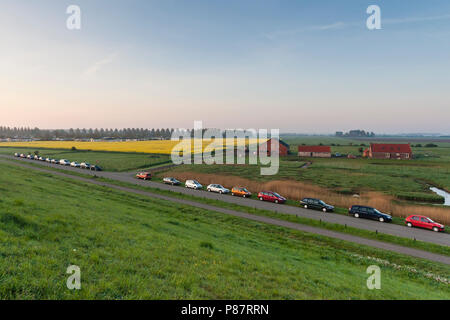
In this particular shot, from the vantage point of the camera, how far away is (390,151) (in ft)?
305

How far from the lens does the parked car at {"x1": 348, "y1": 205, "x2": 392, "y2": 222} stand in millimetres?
24953

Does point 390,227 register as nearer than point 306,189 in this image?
Yes

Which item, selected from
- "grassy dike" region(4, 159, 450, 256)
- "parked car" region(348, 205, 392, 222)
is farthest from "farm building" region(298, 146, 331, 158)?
"parked car" region(348, 205, 392, 222)

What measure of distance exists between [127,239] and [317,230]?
1764 cm

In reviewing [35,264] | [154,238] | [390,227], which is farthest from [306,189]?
[35,264]

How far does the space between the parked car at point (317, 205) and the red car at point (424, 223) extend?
7599 mm

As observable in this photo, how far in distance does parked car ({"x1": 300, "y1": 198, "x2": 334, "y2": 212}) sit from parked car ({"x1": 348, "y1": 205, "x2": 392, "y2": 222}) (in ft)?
7.81

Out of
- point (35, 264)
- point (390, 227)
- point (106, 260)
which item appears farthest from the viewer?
point (390, 227)

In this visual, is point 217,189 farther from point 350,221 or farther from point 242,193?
point 350,221

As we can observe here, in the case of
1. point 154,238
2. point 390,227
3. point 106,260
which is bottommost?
point 390,227

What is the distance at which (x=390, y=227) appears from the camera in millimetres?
23219
